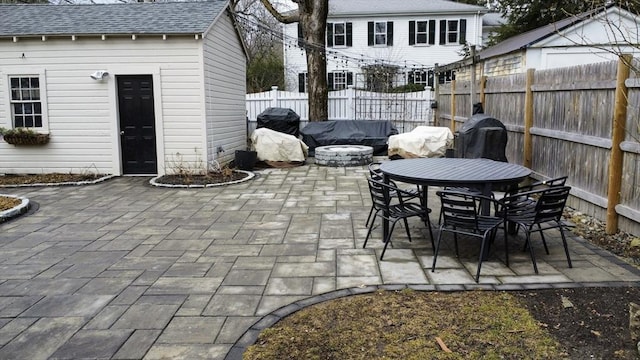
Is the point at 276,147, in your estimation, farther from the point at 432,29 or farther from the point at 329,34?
the point at 432,29

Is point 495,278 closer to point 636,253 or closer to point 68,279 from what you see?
point 636,253

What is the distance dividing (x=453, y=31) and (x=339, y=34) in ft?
17.7

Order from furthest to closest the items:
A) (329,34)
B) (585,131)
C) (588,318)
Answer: (329,34)
(585,131)
(588,318)

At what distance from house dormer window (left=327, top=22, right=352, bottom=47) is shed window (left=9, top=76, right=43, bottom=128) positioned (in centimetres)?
1611

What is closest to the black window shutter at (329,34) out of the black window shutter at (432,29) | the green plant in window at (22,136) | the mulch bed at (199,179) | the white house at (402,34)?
the white house at (402,34)

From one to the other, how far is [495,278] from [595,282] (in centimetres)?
73

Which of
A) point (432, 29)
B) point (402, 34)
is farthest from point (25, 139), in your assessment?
point (432, 29)

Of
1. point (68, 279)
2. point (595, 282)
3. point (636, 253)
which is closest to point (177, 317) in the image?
point (68, 279)

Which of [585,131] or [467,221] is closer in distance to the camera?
[467,221]

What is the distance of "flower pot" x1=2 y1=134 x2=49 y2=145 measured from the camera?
9.55 meters

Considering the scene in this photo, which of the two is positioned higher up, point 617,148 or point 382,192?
point 617,148

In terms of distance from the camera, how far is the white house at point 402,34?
22.9 metres

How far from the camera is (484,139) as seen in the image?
738cm

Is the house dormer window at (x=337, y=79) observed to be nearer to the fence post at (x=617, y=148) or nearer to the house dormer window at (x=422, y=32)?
the house dormer window at (x=422, y=32)
